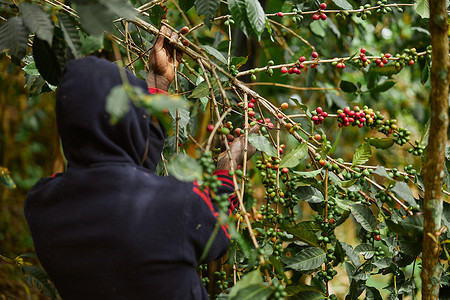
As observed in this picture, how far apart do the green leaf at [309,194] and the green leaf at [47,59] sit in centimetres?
80

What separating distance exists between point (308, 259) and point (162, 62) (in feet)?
2.58

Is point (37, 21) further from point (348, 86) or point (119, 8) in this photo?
point (348, 86)

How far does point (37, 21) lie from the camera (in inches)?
40.1

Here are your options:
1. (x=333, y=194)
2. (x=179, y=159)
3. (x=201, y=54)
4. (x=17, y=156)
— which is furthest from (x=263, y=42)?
(x=17, y=156)

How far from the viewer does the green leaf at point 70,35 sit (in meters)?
1.05

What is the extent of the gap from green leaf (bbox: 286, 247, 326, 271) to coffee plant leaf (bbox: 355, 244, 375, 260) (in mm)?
135

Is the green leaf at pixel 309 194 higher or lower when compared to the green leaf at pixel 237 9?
lower

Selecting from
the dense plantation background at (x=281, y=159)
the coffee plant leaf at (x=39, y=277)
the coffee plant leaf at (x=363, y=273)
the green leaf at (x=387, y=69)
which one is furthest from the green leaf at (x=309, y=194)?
the coffee plant leaf at (x=39, y=277)

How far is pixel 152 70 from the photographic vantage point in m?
1.40

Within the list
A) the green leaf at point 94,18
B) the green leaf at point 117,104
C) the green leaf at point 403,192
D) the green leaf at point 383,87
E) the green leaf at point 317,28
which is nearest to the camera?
the green leaf at point 117,104

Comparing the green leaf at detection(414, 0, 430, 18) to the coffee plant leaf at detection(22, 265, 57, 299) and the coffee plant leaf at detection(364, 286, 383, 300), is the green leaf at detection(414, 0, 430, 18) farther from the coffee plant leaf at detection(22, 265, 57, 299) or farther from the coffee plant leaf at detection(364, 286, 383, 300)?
the coffee plant leaf at detection(22, 265, 57, 299)

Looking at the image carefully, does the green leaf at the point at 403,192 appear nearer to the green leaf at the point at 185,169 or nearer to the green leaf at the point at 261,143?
the green leaf at the point at 261,143

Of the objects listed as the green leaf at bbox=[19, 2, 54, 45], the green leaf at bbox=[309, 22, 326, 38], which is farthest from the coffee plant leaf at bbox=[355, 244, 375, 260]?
the green leaf at bbox=[309, 22, 326, 38]

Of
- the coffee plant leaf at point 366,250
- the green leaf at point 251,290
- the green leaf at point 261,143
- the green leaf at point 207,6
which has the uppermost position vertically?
the green leaf at point 207,6
